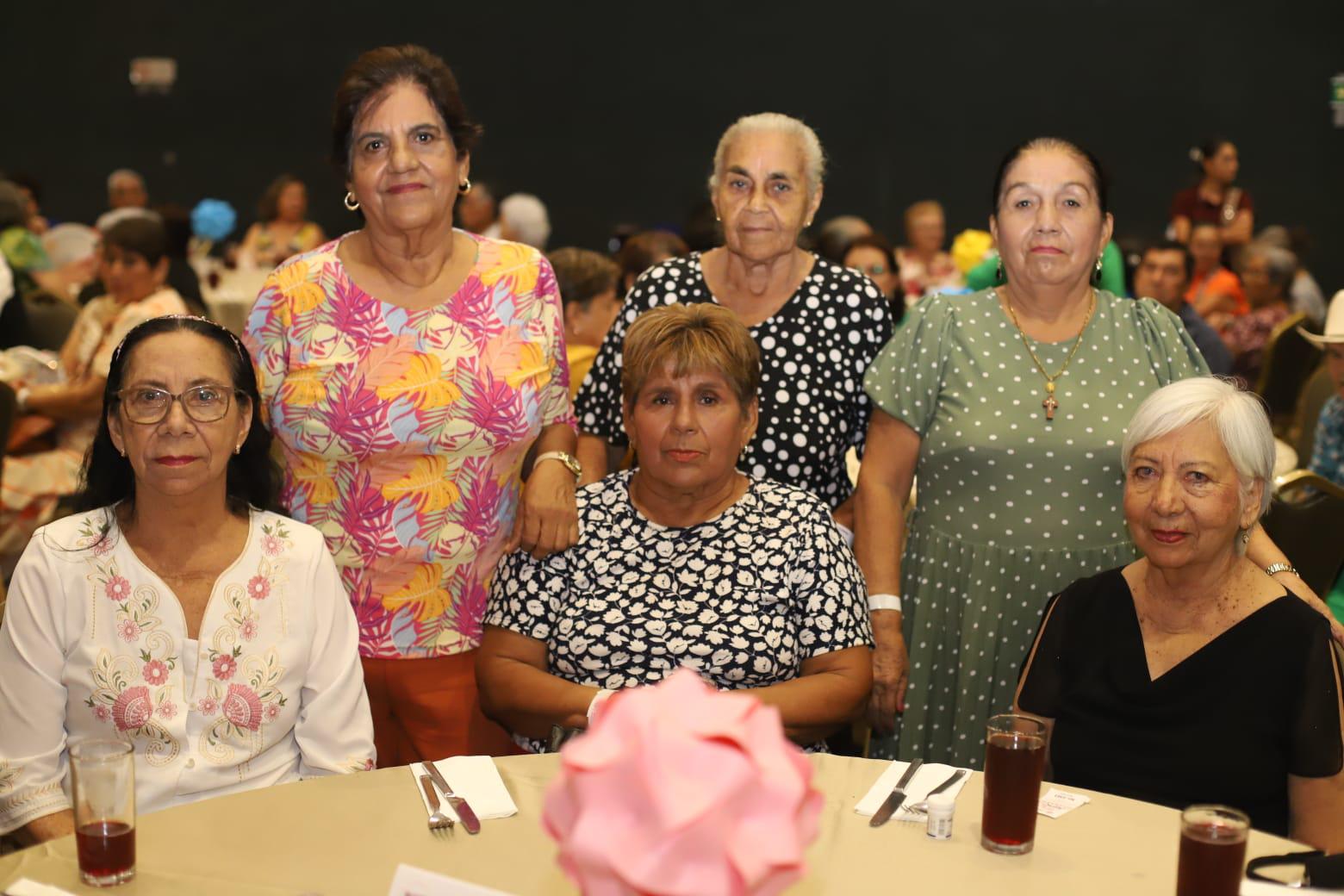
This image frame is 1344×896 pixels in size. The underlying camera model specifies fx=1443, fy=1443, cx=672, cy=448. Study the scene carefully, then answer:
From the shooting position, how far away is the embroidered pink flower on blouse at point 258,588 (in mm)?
2285

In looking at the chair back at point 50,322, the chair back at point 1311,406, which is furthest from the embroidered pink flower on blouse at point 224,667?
the chair back at point 50,322

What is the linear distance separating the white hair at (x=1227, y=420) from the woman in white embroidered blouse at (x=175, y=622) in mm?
1364

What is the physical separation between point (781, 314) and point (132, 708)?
154 centimetres

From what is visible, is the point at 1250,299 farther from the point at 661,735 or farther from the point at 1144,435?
the point at 661,735

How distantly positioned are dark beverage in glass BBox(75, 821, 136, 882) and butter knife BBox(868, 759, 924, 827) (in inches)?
35.9

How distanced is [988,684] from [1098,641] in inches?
25.2

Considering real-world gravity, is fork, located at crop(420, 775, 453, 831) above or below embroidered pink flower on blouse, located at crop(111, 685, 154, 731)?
below

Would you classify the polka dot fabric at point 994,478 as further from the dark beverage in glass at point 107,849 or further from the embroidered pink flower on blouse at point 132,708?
the dark beverage in glass at point 107,849

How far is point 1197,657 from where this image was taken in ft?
7.45

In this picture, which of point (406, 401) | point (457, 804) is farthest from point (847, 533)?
point (457, 804)

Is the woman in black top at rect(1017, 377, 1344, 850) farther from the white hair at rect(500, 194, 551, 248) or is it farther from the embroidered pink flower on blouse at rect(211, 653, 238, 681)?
the white hair at rect(500, 194, 551, 248)

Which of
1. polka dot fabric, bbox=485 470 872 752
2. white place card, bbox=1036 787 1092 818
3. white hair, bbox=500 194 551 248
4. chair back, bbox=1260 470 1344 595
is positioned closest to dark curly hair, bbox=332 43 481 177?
polka dot fabric, bbox=485 470 872 752

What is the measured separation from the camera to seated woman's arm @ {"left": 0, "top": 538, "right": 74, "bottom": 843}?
212cm

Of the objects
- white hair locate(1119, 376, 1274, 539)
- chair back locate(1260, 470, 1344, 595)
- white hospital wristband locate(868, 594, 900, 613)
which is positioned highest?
white hair locate(1119, 376, 1274, 539)
